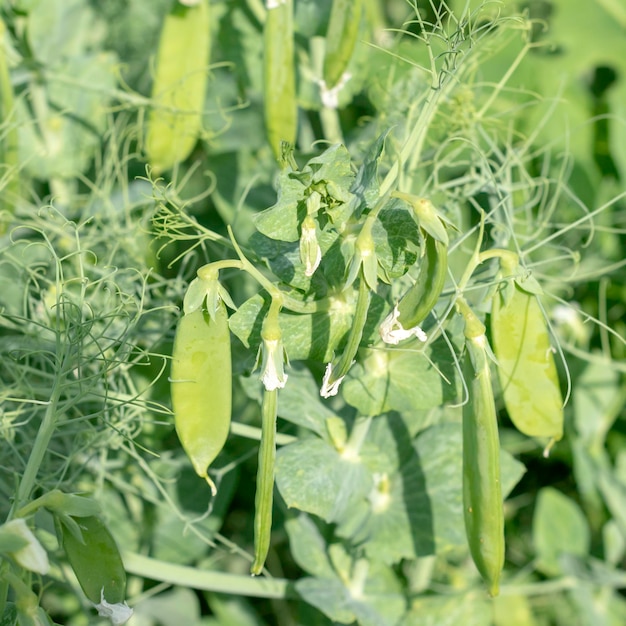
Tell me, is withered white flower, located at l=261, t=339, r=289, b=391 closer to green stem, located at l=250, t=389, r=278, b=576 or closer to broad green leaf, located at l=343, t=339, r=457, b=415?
green stem, located at l=250, t=389, r=278, b=576

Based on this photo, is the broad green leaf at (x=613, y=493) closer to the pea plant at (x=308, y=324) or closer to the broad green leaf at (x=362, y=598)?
the pea plant at (x=308, y=324)

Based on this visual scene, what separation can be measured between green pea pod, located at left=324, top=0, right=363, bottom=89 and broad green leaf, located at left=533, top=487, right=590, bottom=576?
629 mm

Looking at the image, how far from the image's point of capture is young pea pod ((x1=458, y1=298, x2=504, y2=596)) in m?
0.55

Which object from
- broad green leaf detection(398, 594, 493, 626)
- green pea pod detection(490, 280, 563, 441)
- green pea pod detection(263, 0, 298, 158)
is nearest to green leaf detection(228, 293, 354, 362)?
green pea pod detection(490, 280, 563, 441)

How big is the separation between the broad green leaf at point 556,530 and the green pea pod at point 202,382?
63cm

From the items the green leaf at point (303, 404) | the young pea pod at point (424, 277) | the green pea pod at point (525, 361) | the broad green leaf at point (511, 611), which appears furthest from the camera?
the broad green leaf at point (511, 611)

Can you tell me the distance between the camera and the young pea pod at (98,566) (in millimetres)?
535

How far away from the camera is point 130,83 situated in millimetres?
1187

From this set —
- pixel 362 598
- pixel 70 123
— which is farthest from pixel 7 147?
pixel 362 598

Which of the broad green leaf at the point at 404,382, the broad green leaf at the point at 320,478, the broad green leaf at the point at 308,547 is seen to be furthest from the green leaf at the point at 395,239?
the broad green leaf at the point at 308,547

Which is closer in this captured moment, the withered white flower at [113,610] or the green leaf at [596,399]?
the withered white flower at [113,610]

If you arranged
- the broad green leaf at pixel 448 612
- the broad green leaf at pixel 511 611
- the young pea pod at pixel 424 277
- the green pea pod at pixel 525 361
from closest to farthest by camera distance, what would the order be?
1. the young pea pod at pixel 424 277
2. the green pea pod at pixel 525 361
3. the broad green leaf at pixel 448 612
4. the broad green leaf at pixel 511 611

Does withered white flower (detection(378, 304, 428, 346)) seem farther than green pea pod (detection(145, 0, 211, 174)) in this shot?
No

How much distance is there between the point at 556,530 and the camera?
1.06m
